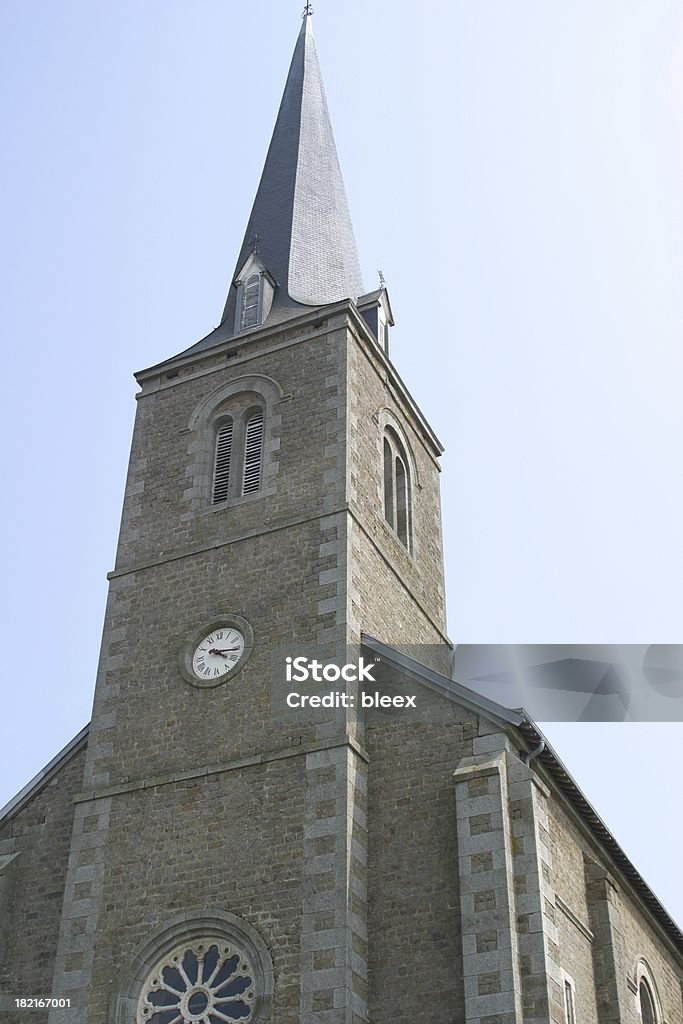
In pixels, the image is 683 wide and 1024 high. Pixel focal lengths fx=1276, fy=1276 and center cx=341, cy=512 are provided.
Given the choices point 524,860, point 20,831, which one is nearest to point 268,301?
point 20,831

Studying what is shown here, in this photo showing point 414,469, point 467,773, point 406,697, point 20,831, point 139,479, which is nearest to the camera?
point 467,773

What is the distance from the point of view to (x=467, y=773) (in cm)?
1518

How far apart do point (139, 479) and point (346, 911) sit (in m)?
8.72

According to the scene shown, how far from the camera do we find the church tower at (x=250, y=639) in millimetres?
15078

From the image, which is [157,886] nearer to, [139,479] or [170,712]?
[170,712]

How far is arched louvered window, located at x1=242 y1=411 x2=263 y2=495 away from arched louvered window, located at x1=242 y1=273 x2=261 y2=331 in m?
2.46

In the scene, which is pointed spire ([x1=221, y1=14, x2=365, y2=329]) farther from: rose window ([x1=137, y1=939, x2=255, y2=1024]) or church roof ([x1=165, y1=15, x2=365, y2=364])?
rose window ([x1=137, y1=939, x2=255, y2=1024])

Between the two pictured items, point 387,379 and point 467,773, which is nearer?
point 467,773

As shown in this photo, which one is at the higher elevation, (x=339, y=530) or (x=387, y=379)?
(x=387, y=379)

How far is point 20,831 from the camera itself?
17.8m

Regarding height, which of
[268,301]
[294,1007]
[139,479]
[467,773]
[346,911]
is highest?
[268,301]

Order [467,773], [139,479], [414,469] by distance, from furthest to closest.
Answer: [414,469] < [139,479] < [467,773]

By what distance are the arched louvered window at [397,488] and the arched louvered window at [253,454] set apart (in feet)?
7.50

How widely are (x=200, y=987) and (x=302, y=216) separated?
Result: 1525 centimetres
